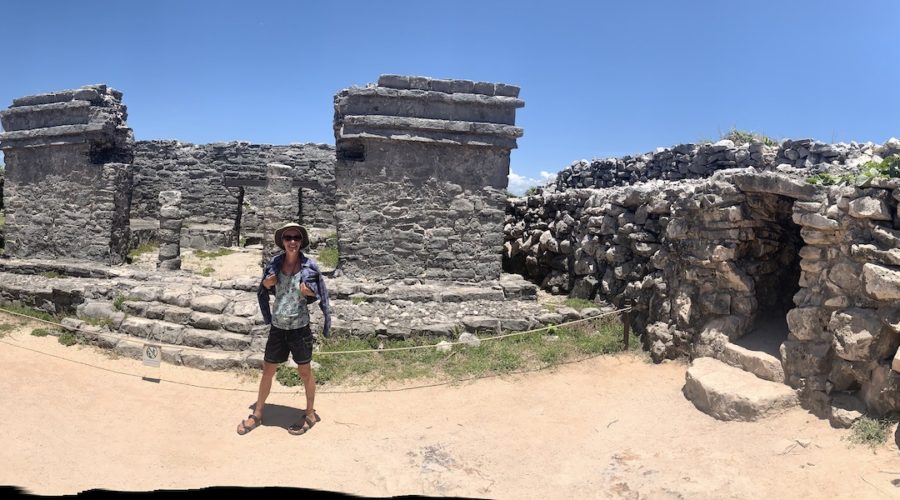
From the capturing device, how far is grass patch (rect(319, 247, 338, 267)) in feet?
43.4

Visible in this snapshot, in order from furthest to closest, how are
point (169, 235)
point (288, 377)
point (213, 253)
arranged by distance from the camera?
point (213, 253) → point (169, 235) → point (288, 377)

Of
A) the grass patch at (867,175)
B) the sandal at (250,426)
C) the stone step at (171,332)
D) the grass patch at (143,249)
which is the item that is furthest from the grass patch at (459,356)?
the grass patch at (143,249)

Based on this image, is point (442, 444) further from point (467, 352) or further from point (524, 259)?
point (524, 259)

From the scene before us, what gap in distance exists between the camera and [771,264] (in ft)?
23.7

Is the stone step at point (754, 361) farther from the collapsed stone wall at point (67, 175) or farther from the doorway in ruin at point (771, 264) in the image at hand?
the collapsed stone wall at point (67, 175)

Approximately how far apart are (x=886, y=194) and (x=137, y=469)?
7052 millimetres

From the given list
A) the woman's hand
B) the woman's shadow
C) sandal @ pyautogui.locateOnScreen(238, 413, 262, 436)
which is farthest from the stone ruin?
the woman's hand

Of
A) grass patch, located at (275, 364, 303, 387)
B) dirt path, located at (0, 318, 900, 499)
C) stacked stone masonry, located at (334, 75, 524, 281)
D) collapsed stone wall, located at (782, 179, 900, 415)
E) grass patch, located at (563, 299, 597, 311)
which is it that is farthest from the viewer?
stacked stone masonry, located at (334, 75, 524, 281)

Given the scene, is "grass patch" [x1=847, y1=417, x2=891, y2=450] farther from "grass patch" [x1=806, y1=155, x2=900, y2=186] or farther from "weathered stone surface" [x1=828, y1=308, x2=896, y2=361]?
"grass patch" [x1=806, y1=155, x2=900, y2=186]

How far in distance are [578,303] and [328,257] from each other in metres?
6.77

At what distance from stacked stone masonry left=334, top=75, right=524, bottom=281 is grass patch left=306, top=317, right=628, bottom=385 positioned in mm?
2109

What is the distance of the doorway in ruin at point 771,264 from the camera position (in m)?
6.70

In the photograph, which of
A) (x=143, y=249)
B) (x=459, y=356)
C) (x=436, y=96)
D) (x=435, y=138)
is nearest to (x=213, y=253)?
(x=143, y=249)

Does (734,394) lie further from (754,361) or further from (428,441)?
(428,441)
